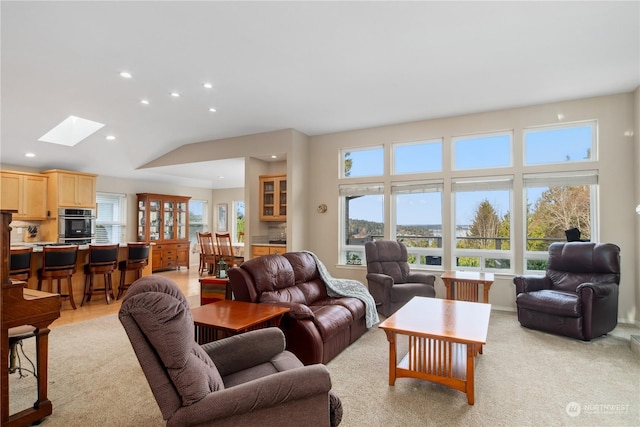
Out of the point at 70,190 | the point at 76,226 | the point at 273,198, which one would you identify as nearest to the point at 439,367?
the point at 273,198

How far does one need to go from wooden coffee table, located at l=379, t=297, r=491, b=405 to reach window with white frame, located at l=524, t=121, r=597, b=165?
2.83m

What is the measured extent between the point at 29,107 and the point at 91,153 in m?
1.82

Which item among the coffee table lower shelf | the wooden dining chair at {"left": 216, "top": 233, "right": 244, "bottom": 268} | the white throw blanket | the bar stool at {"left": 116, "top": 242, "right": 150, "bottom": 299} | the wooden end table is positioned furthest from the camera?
the wooden dining chair at {"left": 216, "top": 233, "right": 244, "bottom": 268}

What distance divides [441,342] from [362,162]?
150 inches

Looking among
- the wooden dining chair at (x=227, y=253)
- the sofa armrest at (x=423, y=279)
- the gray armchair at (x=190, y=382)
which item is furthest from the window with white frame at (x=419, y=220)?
the gray armchair at (x=190, y=382)

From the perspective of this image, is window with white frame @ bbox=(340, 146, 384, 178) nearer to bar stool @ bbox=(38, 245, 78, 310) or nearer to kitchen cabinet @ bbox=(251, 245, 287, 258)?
kitchen cabinet @ bbox=(251, 245, 287, 258)

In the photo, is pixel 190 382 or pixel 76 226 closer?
pixel 190 382

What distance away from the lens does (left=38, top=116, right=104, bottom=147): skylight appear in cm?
594

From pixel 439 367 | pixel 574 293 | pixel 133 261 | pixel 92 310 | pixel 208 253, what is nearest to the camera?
pixel 439 367

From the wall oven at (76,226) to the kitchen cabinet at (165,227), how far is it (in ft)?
4.14

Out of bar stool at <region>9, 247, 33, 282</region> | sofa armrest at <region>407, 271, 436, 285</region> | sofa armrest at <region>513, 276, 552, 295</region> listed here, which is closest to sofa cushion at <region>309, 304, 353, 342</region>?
sofa armrest at <region>407, 271, 436, 285</region>

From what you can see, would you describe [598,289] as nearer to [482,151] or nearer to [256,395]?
[482,151]

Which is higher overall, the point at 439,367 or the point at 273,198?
the point at 273,198

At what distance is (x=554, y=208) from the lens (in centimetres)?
476
